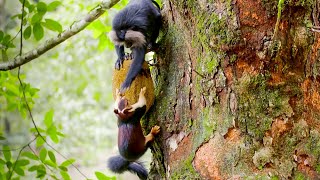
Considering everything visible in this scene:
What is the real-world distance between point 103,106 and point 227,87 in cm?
530

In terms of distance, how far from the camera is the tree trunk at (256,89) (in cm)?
129

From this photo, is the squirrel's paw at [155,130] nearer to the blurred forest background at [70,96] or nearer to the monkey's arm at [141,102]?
the monkey's arm at [141,102]

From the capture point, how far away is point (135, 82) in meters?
1.51

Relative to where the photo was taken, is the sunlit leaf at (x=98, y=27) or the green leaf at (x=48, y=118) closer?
the green leaf at (x=48, y=118)

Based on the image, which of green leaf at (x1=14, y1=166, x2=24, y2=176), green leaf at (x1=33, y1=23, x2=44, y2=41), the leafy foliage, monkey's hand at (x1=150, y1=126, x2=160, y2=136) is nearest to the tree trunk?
monkey's hand at (x1=150, y1=126, x2=160, y2=136)

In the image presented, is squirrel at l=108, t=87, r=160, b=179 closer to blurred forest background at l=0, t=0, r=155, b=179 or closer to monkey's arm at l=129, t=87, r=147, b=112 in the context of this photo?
monkey's arm at l=129, t=87, r=147, b=112

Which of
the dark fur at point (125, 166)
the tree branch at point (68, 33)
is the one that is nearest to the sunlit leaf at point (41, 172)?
the dark fur at point (125, 166)

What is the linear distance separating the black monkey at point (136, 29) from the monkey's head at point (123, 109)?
136 millimetres

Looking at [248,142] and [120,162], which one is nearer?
[248,142]

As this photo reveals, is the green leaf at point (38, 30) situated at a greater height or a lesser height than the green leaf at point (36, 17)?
lesser

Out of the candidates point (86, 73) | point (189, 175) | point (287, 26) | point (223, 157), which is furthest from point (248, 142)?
point (86, 73)

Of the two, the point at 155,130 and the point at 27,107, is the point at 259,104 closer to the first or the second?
the point at 155,130

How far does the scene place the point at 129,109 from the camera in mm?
1494

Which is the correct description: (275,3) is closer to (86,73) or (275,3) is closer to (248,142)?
(248,142)
